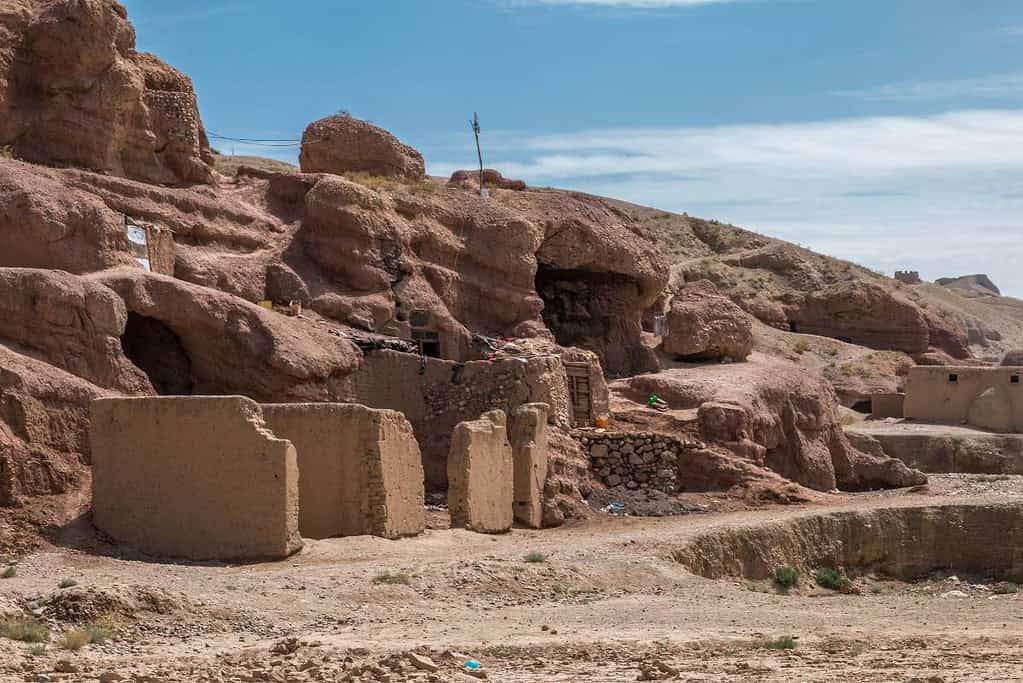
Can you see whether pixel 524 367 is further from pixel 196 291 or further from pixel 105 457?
pixel 105 457

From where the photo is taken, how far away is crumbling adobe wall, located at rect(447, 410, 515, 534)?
2366cm

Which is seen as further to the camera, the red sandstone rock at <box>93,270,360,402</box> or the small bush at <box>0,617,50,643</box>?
the red sandstone rock at <box>93,270,360,402</box>

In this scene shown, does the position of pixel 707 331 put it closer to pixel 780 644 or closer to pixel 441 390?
pixel 441 390

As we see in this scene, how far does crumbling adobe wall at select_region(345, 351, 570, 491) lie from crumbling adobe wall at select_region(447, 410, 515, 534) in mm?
1875

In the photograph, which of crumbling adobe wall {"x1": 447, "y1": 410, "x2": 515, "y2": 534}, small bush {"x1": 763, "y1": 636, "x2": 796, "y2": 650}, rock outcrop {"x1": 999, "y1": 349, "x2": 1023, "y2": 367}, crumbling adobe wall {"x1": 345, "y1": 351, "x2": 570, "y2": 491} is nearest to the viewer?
small bush {"x1": 763, "y1": 636, "x2": 796, "y2": 650}

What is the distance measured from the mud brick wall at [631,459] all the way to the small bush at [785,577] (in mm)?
4067

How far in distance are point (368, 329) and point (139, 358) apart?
4839mm

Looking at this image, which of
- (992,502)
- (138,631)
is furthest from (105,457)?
(992,502)

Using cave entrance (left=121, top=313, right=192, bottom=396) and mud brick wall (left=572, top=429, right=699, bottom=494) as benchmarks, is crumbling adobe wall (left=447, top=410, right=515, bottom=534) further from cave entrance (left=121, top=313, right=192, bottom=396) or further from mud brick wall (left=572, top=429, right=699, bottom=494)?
cave entrance (left=121, top=313, right=192, bottom=396)

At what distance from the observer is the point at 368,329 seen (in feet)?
96.7

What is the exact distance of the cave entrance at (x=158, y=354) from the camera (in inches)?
1014

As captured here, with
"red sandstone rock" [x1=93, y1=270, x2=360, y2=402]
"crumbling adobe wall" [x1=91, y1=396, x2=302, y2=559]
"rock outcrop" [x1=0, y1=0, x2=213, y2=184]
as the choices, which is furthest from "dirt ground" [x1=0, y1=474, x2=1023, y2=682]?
Answer: "rock outcrop" [x1=0, y1=0, x2=213, y2=184]

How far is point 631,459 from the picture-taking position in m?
29.2

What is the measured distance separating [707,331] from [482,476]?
40.3 ft
